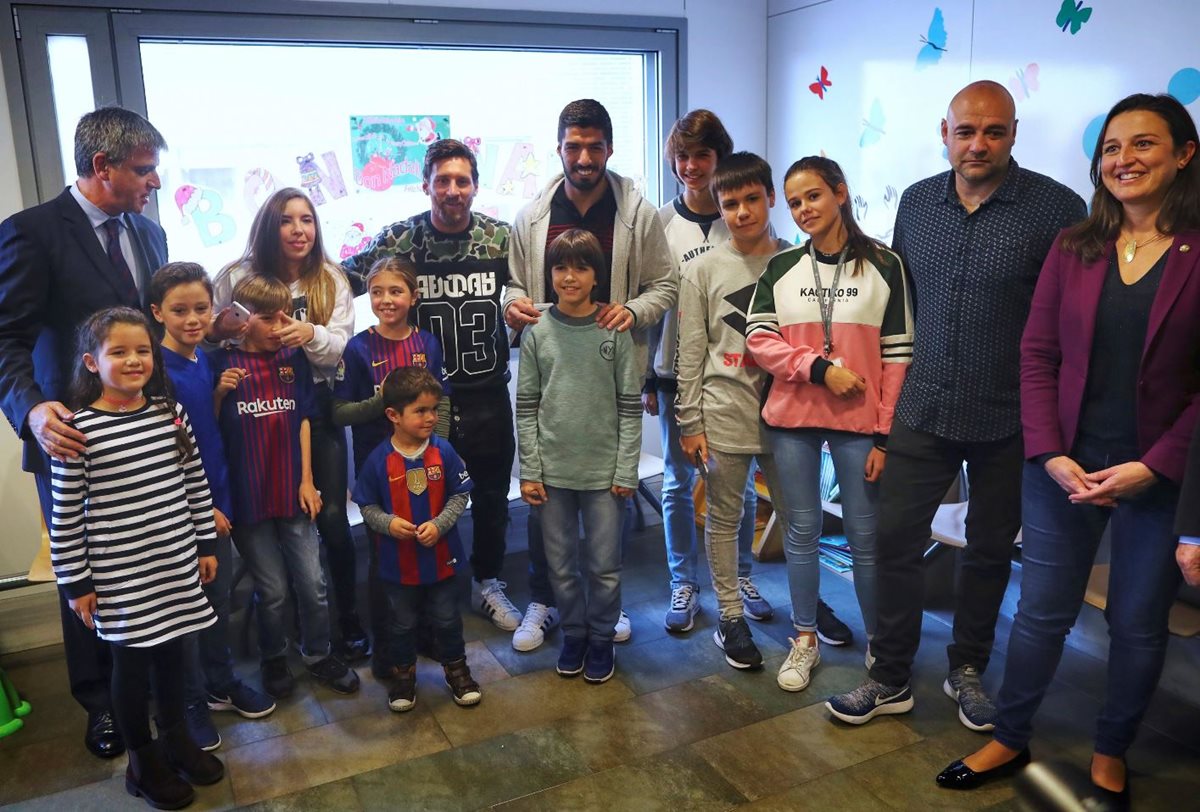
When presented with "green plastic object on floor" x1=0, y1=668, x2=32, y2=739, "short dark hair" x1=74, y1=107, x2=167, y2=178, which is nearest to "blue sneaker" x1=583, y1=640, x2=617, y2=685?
"green plastic object on floor" x1=0, y1=668, x2=32, y2=739

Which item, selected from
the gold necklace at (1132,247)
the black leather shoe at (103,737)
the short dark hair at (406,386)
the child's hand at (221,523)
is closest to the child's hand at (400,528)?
the short dark hair at (406,386)

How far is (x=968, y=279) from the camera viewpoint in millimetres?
2170

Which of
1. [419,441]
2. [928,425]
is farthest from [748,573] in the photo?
[419,441]

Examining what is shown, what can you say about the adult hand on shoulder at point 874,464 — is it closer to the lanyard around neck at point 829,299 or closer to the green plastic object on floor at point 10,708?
the lanyard around neck at point 829,299

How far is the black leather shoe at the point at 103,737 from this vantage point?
238 cm

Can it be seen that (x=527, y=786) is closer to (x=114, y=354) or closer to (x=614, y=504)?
(x=614, y=504)

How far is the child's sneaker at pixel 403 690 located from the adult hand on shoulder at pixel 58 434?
3.34ft

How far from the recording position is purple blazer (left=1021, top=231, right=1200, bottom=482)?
5.84 feet

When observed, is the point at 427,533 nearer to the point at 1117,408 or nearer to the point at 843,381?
the point at 843,381

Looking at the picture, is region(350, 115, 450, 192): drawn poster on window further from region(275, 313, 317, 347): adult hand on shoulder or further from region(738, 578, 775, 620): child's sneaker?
region(738, 578, 775, 620): child's sneaker

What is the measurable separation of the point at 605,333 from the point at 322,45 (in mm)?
1796

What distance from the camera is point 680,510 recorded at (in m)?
3.03

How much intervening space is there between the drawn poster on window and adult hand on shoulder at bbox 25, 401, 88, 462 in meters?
1.86

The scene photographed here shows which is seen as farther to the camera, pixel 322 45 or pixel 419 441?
pixel 322 45
